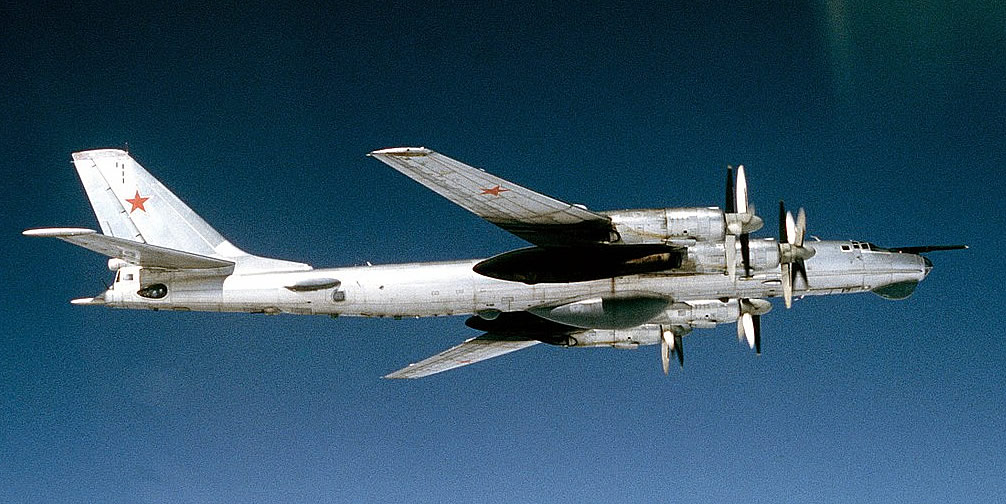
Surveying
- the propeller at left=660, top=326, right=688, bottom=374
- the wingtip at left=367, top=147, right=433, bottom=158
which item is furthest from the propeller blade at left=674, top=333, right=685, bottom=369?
the wingtip at left=367, top=147, right=433, bottom=158

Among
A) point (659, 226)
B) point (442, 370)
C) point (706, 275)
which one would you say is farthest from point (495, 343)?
point (659, 226)

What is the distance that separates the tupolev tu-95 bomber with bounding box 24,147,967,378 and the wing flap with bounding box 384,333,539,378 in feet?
15.0

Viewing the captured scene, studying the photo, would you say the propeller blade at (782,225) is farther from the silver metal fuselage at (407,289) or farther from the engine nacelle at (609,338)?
the engine nacelle at (609,338)

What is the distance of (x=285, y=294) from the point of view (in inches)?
960

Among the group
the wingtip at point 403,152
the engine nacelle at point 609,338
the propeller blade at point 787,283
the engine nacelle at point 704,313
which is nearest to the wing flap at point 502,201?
the wingtip at point 403,152

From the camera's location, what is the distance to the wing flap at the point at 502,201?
18.9 metres

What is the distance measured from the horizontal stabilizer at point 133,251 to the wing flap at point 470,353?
8.34 m

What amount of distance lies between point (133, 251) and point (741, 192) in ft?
53.0

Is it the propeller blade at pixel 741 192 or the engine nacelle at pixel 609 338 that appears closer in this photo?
the propeller blade at pixel 741 192

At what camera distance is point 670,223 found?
21.7 metres

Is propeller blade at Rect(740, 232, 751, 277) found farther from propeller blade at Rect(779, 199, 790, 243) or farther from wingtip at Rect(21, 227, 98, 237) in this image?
wingtip at Rect(21, 227, 98, 237)

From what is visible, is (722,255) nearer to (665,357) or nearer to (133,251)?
(665,357)

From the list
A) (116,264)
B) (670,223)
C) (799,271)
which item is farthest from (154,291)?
(799,271)

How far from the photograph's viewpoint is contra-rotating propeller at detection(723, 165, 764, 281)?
22.5 metres
